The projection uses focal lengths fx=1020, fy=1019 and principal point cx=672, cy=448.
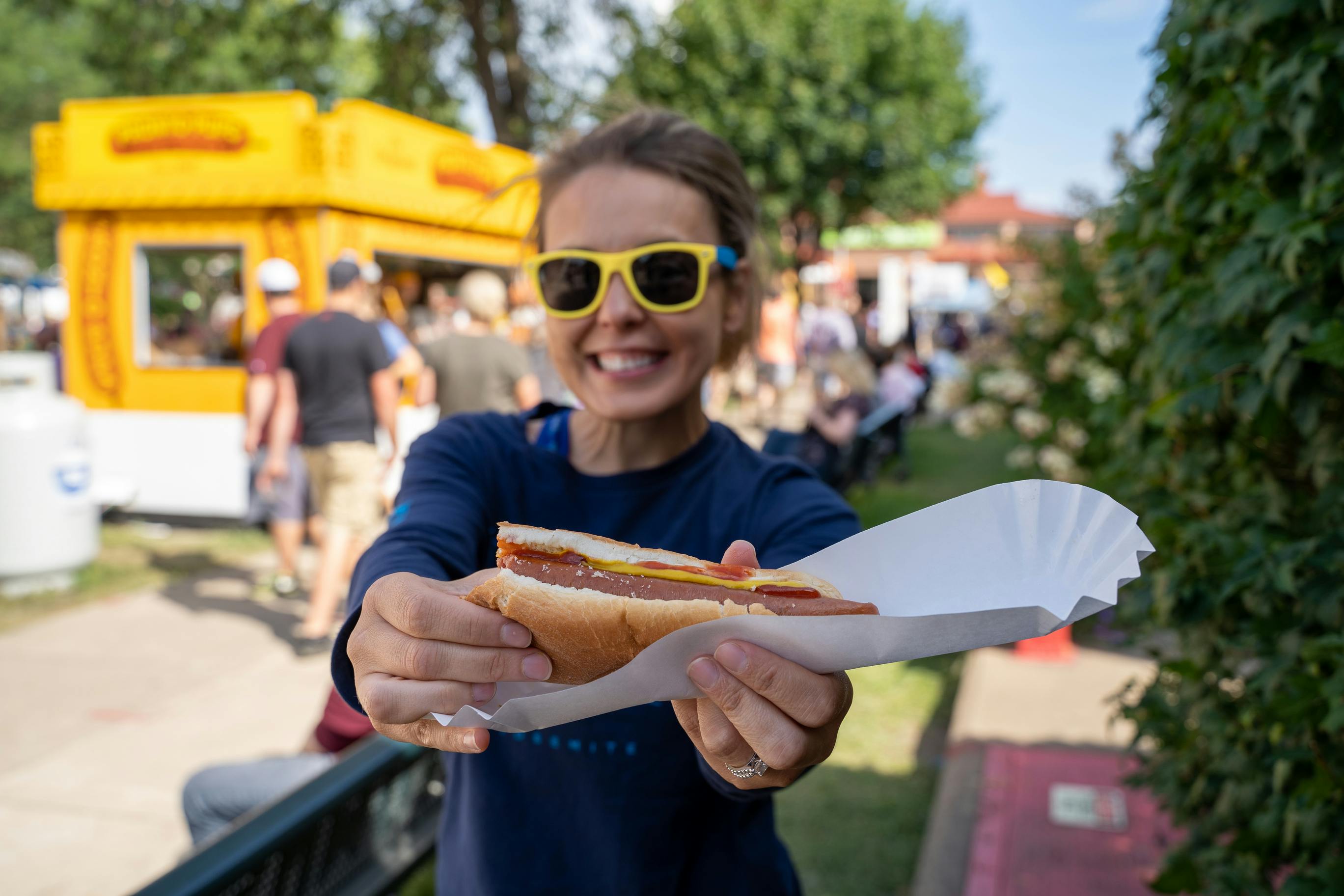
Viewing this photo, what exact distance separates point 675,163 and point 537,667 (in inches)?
40.3

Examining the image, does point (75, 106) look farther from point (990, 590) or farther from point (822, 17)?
point (822, 17)

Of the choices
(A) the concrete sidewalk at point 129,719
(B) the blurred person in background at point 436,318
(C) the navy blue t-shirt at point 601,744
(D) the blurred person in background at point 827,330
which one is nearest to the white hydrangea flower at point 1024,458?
(A) the concrete sidewalk at point 129,719

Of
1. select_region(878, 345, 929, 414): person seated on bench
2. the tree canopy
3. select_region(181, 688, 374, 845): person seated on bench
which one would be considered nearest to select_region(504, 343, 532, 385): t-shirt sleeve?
select_region(181, 688, 374, 845): person seated on bench

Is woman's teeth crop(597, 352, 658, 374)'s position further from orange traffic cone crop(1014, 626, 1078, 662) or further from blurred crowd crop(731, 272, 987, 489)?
orange traffic cone crop(1014, 626, 1078, 662)

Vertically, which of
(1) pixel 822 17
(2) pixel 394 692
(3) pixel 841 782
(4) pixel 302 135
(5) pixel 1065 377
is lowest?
(3) pixel 841 782

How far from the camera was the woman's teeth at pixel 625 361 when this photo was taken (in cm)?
186

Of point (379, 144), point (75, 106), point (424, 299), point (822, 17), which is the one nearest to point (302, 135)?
point (379, 144)

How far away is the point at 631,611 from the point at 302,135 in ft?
33.5

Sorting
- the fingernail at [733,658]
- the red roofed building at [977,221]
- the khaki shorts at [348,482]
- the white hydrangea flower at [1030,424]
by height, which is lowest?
the khaki shorts at [348,482]

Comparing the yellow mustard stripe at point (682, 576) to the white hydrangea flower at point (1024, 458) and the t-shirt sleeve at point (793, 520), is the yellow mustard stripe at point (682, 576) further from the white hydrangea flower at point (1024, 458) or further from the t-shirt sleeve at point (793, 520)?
the white hydrangea flower at point (1024, 458)

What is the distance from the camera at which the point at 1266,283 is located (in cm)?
195

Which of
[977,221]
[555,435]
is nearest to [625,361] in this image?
[555,435]

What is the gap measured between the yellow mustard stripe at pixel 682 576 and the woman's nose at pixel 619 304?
1.74ft

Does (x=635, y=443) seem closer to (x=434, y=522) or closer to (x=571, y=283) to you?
Answer: (x=571, y=283)
